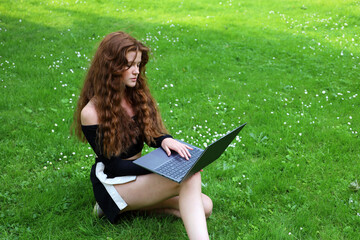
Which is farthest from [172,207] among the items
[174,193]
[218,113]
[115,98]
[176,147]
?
[218,113]

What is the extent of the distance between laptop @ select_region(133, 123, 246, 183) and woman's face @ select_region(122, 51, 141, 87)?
0.62 m

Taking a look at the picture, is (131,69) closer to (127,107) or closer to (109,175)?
(127,107)

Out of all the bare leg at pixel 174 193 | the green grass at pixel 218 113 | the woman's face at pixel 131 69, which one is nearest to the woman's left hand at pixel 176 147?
the bare leg at pixel 174 193

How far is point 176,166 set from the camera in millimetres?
2891

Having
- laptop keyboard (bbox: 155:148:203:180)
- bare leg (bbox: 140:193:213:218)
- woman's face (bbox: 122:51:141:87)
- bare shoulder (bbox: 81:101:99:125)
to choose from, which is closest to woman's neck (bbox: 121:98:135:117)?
woman's face (bbox: 122:51:141:87)

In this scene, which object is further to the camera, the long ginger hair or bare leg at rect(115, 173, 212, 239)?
the long ginger hair

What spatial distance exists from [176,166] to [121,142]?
51 centimetres

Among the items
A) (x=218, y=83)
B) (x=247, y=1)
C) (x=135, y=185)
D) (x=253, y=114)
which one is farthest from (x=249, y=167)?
(x=247, y=1)

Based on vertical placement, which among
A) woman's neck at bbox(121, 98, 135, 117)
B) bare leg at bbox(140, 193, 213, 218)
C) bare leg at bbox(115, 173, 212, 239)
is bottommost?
bare leg at bbox(140, 193, 213, 218)

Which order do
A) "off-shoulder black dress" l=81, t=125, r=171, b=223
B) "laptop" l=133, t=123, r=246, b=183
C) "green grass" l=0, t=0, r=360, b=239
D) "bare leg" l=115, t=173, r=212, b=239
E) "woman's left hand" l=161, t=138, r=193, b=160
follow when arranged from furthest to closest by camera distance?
"green grass" l=0, t=0, r=360, b=239, "woman's left hand" l=161, t=138, r=193, b=160, "off-shoulder black dress" l=81, t=125, r=171, b=223, "bare leg" l=115, t=173, r=212, b=239, "laptop" l=133, t=123, r=246, b=183

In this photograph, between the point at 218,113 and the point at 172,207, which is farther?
the point at 218,113

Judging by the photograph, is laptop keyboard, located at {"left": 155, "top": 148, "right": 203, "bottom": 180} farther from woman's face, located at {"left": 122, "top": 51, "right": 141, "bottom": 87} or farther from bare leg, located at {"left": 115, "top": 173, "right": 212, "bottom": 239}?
woman's face, located at {"left": 122, "top": 51, "right": 141, "bottom": 87}

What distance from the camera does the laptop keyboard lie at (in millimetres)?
2718

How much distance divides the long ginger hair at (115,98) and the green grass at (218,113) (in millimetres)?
508
